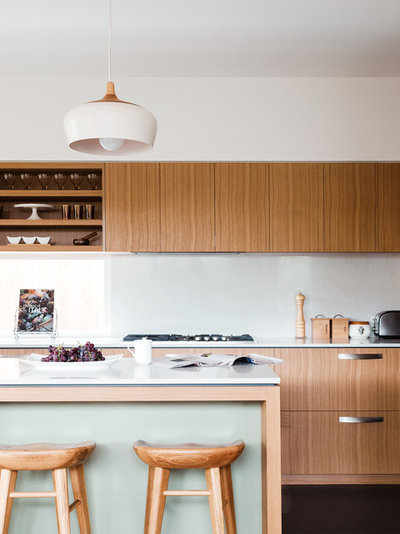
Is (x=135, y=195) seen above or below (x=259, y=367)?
above

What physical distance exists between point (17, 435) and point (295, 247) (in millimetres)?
2530

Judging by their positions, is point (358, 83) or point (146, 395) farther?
point (358, 83)

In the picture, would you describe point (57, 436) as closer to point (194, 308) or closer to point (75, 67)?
point (194, 308)

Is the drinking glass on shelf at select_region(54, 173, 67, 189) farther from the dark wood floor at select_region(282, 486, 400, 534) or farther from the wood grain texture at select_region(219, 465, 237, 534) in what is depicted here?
the wood grain texture at select_region(219, 465, 237, 534)

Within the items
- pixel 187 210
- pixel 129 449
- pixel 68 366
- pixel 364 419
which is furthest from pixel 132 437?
pixel 187 210

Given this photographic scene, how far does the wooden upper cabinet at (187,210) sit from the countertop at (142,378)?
196cm

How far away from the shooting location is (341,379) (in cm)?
394

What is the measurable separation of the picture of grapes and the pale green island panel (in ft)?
7.24

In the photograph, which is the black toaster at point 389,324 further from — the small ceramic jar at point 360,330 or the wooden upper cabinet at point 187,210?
the wooden upper cabinet at point 187,210

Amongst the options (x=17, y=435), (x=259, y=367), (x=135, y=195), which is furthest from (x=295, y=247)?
(x=17, y=435)

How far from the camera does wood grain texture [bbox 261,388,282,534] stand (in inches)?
86.0

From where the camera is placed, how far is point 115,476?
2.40 m

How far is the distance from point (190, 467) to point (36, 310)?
2835 mm

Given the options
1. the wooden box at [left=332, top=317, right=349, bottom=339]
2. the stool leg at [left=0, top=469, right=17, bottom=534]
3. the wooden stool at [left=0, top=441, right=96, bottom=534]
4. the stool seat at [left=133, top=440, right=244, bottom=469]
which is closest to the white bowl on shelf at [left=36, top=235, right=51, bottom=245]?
the wooden box at [left=332, top=317, right=349, bottom=339]
